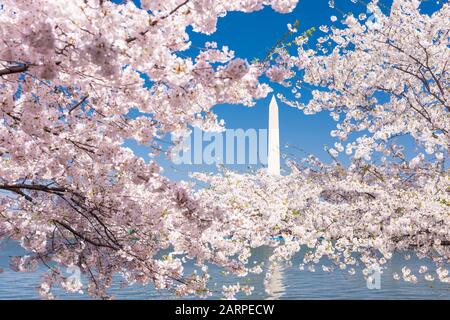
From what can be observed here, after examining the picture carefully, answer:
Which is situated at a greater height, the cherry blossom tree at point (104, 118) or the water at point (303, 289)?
the cherry blossom tree at point (104, 118)

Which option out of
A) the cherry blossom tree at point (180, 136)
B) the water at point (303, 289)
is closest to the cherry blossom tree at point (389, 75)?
the cherry blossom tree at point (180, 136)

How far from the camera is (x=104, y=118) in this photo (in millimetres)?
5711

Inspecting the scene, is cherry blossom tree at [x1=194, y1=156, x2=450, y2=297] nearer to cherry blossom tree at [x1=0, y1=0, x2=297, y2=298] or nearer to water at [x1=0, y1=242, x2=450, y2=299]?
cherry blossom tree at [x1=0, y1=0, x2=297, y2=298]

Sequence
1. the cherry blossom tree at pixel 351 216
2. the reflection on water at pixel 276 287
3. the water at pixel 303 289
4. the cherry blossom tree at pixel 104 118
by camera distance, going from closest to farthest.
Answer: the cherry blossom tree at pixel 104 118, the cherry blossom tree at pixel 351 216, the water at pixel 303 289, the reflection on water at pixel 276 287

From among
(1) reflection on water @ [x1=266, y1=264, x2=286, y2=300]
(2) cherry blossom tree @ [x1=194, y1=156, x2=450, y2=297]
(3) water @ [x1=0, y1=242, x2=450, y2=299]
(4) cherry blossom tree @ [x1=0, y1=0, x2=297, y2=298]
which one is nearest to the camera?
(4) cherry blossom tree @ [x1=0, y1=0, x2=297, y2=298]

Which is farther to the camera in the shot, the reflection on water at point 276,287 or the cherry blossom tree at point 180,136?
the reflection on water at point 276,287

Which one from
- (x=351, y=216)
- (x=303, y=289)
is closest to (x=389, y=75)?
(x=351, y=216)

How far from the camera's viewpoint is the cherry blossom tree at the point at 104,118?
3584 mm

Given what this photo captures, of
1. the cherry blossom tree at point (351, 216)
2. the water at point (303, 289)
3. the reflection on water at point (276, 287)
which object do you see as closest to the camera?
the cherry blossom tree at point (351, 216)

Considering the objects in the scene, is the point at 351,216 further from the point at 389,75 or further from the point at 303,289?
the point at 303,289

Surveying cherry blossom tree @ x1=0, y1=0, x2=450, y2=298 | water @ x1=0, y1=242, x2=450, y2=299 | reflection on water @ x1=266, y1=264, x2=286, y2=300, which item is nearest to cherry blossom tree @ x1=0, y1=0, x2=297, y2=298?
cherry blossom tree @ x1=0, y1=0, x2=450, y2=298

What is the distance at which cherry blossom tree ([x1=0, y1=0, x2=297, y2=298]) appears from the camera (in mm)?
3584

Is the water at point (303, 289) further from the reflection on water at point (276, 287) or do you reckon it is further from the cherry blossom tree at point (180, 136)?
the cherry blossom tree at point (180, 136)
